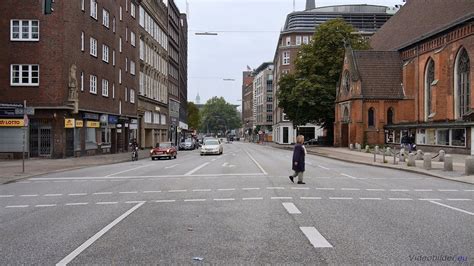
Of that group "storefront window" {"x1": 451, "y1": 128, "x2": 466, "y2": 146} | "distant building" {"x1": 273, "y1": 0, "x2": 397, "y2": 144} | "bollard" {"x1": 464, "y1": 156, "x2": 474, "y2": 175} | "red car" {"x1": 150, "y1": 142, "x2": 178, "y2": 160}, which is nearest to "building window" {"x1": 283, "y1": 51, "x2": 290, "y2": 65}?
"distant building" {"x1": 273, "y1": 0, "x2": 397, "y2": 144}

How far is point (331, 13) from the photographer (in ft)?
350

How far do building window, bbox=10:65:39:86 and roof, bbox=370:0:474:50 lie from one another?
1306 inches

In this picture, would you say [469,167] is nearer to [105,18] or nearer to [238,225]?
[238,225]

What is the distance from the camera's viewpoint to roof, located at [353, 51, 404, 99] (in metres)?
57.9

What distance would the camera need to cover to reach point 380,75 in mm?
58438

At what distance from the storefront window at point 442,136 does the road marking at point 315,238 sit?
34966 mm

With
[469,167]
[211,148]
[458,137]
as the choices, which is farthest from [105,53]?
[469,167]

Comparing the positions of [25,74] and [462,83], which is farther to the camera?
[462,83]

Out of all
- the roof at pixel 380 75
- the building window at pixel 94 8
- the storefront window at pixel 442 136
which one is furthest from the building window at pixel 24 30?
the roof at pixel 380 75

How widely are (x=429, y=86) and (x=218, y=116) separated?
136399 mm

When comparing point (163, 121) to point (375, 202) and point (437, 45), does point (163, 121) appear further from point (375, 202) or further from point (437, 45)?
point (375, 202)

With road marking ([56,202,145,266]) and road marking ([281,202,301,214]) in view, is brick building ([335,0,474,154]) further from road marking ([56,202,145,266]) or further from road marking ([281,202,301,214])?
road marking ([56,202,145,266])

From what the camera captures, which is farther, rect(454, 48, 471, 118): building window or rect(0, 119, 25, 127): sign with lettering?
rect(454, 48, 471, 118): building window

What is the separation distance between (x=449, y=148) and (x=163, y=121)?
43.2m
